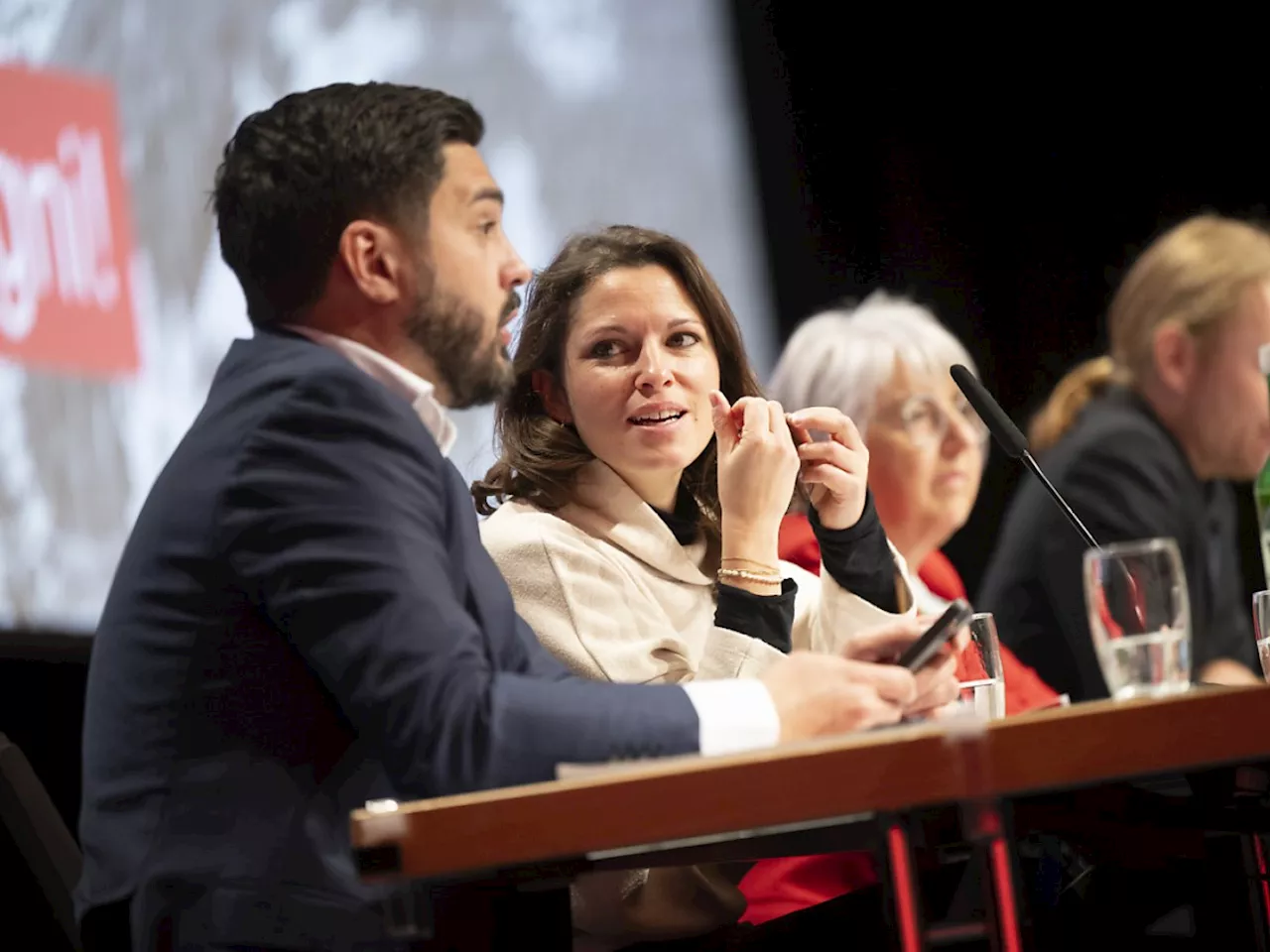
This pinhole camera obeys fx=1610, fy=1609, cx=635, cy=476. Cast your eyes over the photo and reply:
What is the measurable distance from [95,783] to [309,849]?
23 cm

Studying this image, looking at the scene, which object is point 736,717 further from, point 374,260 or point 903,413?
point 903,413

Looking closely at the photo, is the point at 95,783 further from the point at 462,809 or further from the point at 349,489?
the point at 462,809

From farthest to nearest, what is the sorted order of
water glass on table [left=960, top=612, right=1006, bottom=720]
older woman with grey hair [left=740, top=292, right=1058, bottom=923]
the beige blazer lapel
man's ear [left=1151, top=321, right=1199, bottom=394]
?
man's ear [left=1151, top=321, right=1199, bottom=394], older woman with grey hair [left=740, top=292, right=1058, bottom=923], the beige blazer lapel, water glass on table [left=960, top=612, right=1006, bottom=720]

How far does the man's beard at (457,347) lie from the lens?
1.64 m

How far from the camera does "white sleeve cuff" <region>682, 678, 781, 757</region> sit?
4.13 ft

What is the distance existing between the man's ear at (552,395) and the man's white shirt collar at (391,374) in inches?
18.0

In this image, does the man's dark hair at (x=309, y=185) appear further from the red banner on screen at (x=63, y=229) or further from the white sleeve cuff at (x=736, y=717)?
the red banner on screen at (x=63, y=229)

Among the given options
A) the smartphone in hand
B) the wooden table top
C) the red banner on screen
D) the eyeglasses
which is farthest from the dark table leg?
the eyeglasses

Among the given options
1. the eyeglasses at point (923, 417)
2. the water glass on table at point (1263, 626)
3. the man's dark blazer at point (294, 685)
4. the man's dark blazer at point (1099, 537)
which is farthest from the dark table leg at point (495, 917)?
the man's dark blazer at point (1099, 537)

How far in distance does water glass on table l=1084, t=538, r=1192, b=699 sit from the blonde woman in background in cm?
193

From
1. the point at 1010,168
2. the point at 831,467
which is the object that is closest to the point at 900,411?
the point at 831,467

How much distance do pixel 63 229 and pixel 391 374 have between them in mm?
1050

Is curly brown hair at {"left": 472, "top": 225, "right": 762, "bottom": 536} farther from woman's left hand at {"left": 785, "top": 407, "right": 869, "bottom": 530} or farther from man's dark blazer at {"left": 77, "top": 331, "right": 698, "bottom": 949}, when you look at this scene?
man's dark blazer at {"left": 77, "top": 331, "right": 698, "bottom": 949}

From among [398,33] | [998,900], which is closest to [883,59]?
[398,33]
